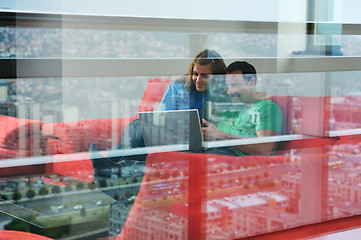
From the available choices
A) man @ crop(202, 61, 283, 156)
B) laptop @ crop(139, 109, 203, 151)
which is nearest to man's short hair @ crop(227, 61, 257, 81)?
man @ crop(202, 61, 283, 156)

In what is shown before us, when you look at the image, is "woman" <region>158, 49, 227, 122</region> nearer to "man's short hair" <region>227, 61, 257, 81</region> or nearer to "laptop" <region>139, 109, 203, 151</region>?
"man's short hair" <region>227, 61, 257, 81</region>

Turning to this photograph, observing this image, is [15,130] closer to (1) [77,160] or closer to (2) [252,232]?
(1) [77,160]

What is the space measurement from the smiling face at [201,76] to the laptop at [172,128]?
47 cm

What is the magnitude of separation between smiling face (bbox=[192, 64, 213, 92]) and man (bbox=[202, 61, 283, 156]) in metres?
0.14

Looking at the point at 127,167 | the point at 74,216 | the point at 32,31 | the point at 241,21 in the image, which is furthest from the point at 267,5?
the point at 74,216

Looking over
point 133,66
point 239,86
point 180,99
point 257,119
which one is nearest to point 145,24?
point 133,66

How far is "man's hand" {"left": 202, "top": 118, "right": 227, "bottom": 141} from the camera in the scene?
5.89ft

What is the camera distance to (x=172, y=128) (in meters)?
1.86

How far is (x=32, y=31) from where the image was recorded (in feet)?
7.27

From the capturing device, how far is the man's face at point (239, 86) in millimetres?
2012

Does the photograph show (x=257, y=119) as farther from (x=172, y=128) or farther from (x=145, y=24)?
(x=145, y=24)

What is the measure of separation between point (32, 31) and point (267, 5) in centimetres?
179

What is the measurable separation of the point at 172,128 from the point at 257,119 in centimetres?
41

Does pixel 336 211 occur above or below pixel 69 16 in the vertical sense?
below
